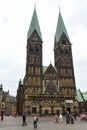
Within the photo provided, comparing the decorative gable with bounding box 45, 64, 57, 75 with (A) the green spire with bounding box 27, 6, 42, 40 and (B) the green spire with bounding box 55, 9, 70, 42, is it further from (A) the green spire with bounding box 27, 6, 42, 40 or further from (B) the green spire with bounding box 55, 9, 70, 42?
(A) the green spire with bounding box 27, 6, 42, 40

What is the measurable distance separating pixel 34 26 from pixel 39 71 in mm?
17851

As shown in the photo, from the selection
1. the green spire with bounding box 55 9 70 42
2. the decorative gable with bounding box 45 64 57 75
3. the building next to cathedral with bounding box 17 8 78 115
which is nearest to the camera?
the building next to cathedral with bounding box 17 8 78 115

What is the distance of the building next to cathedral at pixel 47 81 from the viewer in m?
70.8

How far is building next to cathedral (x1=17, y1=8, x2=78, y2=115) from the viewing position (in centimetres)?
7075

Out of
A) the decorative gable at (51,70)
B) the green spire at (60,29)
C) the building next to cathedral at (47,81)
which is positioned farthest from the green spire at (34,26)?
the decorative gable at (51,70)

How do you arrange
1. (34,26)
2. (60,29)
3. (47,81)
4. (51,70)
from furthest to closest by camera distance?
(60,29)
(34,26)
(51,70)
(47,81)

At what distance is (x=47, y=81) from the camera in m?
73.3

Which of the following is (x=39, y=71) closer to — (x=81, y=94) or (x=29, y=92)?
(x=29, y=92)

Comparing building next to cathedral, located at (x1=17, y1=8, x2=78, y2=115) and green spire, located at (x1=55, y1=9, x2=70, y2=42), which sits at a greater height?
green spire, located at (x1=55, y1=9, x2=70, y2=42)

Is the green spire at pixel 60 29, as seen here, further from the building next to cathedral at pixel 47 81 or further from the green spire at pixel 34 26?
the green spire at pixel 34 26

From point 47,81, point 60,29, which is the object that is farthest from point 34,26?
point 47,81

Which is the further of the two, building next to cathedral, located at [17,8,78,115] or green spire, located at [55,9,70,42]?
green spire, located at [55,9,70,42]

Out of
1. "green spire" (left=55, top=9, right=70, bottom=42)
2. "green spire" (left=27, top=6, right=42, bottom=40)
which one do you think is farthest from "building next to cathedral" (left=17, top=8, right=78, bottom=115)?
"green spire" (left=55, top=9, right=70, bottom=42)

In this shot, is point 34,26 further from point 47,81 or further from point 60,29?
point 47,81
